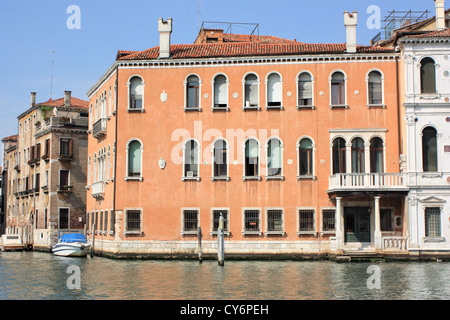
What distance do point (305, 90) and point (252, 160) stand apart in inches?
166

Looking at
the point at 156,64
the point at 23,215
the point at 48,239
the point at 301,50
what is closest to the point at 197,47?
the point at 156,64

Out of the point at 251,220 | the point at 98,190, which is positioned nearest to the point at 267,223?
the point at 251,220

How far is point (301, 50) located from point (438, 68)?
20.9 ft

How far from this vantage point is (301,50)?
3012 centimetres

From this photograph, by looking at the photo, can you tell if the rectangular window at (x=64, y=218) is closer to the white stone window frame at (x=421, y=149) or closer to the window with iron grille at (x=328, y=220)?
the window with iron grille at (x=328, y=220)

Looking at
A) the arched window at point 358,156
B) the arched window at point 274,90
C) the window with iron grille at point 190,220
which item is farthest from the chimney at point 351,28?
the window with iron grille at point 190,220

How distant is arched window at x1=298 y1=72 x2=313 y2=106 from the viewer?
29.8 meters

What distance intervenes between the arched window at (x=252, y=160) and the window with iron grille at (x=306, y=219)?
9.25ft

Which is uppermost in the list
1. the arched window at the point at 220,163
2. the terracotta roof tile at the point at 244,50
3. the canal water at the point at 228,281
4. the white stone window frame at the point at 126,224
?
the terracotta roof tile at the point at 244,50

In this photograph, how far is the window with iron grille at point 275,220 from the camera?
29.2 metres

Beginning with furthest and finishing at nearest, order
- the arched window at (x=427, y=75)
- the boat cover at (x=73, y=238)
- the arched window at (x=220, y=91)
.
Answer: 1. the boat cover at (x=73, y=238)
2. the arched window at (x=220, y=91)
3. the arched window at (x=427, y=75)

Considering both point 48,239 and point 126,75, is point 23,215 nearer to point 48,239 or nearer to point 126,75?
point 48,239

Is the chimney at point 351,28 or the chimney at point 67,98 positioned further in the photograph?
the chimney at point 67,98

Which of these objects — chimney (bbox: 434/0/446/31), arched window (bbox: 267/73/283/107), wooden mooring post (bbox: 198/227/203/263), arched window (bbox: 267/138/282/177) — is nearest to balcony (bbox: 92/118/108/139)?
wooden mooring post (bbox: 198/227/203/263)
